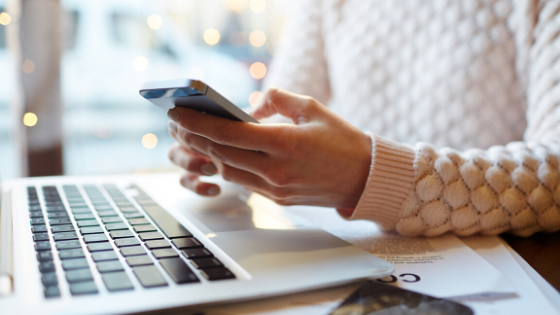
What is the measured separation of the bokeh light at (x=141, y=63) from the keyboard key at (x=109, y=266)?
5.85 feet

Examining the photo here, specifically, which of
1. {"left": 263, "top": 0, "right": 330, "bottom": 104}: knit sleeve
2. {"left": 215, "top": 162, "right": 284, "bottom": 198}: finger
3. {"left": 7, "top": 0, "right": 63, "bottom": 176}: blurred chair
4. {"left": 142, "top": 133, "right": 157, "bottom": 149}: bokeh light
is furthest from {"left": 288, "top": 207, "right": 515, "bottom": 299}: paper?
{"left": 142, "top": 133, "right": 157, "bottom": 149}: bokeh light

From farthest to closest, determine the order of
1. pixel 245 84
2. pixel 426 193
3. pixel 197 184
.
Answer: pixel 245 84 → pixel 197 184 → pixel 426 193

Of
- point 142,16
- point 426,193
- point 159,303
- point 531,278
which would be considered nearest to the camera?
point 159,303

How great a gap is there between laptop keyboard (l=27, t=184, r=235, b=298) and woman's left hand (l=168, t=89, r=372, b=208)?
10 cm

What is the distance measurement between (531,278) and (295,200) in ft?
0.84

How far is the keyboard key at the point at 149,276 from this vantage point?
268 millimetres

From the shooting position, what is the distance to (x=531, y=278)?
0.35 m

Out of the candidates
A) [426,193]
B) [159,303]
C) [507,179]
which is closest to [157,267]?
[159,303]

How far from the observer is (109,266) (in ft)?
0.94

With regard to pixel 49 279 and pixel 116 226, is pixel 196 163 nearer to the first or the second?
pixel 116 226

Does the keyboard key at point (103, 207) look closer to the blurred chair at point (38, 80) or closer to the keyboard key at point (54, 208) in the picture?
the keyboard key at point (54, 208)

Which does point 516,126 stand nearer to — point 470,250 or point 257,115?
point 470,250

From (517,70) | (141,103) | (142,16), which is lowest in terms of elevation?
(141,103)

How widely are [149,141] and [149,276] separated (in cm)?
181
